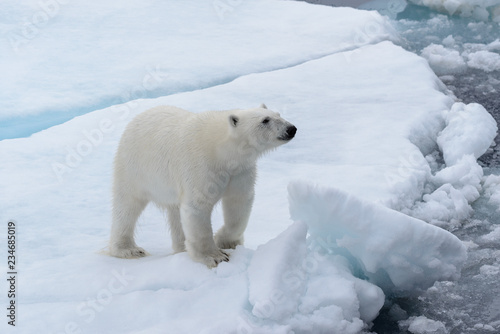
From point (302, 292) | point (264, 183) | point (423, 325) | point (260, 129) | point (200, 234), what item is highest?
point (260, 129)

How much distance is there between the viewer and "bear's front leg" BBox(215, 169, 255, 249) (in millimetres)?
3084

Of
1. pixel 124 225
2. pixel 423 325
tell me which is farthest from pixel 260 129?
pixel 423 325

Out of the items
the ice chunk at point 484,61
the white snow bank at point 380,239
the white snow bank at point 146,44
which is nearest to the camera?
the white snow bank at point 380,239

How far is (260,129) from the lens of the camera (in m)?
2.93

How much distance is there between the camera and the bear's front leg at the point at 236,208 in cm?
308

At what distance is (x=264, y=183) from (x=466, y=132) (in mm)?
1703

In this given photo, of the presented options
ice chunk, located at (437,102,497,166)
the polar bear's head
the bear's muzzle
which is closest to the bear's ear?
the polar bear's head

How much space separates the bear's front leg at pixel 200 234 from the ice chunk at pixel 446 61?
15.0 feet

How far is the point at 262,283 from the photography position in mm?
2809

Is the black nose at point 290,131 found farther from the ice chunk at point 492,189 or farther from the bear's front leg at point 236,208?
the ice chunk at point 492,189

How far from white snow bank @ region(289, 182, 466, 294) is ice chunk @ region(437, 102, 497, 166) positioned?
1.71 m

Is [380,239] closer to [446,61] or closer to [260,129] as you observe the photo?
[260,129]

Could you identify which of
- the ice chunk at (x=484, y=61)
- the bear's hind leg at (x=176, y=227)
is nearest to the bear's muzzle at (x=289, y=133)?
the bear's hind leg at (x=176, y=227)

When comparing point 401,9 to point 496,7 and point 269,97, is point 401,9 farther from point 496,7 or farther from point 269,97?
point 269,97
